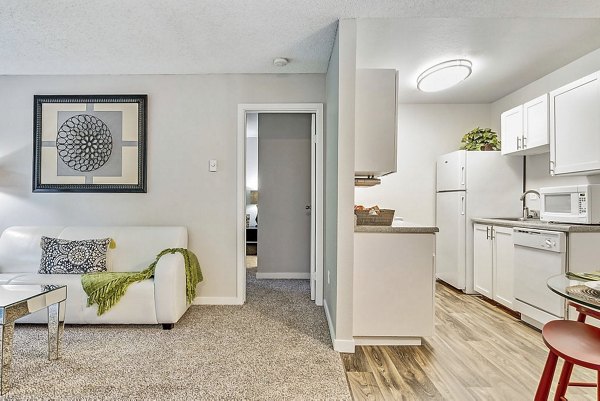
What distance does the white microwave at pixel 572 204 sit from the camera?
102 inches

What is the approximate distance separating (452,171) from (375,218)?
6.24 feet

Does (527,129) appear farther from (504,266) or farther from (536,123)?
(504,266)

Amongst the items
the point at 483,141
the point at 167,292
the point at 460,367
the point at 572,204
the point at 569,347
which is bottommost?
the point at 460,367

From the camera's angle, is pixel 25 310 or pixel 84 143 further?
pixel 84 143

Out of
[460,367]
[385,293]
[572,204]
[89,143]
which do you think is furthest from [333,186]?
[89,143]

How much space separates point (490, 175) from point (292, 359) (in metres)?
3.01

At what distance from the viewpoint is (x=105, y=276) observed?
2789mm

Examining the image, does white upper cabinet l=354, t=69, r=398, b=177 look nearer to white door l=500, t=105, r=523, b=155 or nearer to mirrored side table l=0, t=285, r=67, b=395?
white door l=500, t=105, r=523, b=155

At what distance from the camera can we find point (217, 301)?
136 inches

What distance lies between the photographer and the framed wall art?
11.3 ft

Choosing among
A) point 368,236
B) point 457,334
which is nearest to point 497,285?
point 457,334

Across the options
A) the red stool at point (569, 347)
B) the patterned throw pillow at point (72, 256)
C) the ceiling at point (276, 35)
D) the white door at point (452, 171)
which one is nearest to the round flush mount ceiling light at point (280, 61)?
the ceiling at point (276, 35)

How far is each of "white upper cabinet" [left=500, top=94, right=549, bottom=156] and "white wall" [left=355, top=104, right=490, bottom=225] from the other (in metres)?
0.83

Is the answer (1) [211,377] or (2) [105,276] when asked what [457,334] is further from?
(2) [105,276]
